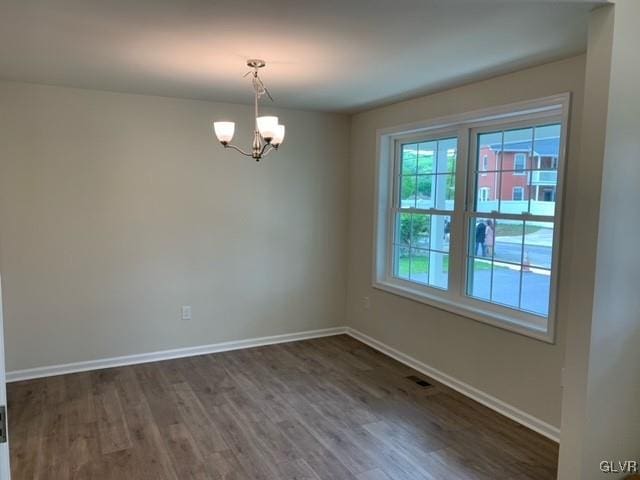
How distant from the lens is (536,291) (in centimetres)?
320

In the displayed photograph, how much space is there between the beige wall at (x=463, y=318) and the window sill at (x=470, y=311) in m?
0.05

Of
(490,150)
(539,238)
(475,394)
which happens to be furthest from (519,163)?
(475,394)

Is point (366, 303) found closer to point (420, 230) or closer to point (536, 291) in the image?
point (420, 230)

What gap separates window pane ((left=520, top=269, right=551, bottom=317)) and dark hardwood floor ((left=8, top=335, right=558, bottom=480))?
0.80 meters

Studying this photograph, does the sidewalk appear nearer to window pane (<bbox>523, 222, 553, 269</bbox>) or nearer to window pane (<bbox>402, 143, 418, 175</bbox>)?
window pane (<bbox>523, 222, 553, 269</bbox>)

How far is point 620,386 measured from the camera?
218 centimetres

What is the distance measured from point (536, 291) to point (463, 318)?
0.64m

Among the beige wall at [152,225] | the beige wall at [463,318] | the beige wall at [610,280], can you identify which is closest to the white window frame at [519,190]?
the beige wall at [463,318]

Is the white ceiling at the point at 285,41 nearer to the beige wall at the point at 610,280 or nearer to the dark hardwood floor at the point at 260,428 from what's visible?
the beige wall at the point at 610,280

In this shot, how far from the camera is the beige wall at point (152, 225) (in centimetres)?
375

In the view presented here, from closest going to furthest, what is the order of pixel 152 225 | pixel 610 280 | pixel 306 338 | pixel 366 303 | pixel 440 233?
1. pixel 610 280
2. pixel 440 233
3. pixel 152 225
4. pixel 366 303
5. pixel 306 338

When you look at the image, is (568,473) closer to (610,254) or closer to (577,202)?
(610,254)

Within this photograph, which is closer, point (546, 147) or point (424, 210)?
point (546, 147)

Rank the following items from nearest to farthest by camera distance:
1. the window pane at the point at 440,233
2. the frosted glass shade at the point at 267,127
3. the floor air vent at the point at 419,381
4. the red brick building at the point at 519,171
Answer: the frosted glass shade at the point at 267,127
the red brick building at the point at 519,171
the floor air vent at the point at 419,381
the window pane at the point at 440,233
